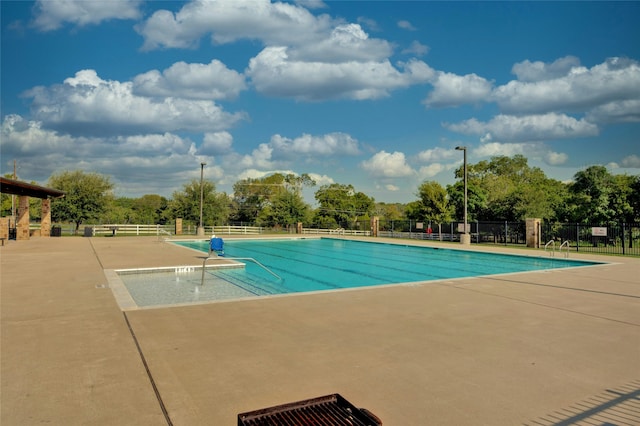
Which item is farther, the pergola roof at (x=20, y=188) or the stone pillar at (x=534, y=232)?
the stone pillar at (x=534, y=232)

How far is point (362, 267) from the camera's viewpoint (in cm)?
1738

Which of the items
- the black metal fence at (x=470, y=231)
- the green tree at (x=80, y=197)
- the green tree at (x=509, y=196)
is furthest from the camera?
the green tree at (x=80, y=197)

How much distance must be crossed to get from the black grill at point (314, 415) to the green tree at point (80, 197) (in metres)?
38.7

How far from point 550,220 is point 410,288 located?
98.3 feet

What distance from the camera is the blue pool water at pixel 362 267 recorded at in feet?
43.6

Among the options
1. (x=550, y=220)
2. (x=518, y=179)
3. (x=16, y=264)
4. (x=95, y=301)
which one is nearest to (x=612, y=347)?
(x=95, y=301)

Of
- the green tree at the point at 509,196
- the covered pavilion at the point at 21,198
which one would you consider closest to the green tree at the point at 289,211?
the green tree at the point at 509,196

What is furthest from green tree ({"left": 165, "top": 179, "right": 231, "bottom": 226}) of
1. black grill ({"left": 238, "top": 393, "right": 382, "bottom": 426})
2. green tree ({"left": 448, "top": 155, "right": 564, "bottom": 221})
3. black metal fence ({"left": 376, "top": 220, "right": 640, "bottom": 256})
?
black grill ({"left": 238, "top": 393, "right": 382, "bottom": 426})

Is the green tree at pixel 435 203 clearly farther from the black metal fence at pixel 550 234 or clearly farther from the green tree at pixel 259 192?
the green tree at pixel 259 192

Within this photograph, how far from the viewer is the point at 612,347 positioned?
5414 mm

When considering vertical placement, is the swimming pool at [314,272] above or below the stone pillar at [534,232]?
below

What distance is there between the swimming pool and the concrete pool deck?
228cm

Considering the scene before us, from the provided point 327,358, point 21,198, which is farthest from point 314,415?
point 21,198

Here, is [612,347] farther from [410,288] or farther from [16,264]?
[16,264]
